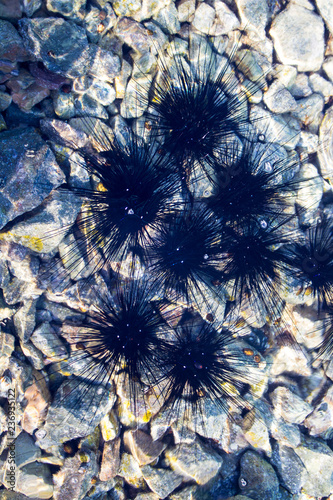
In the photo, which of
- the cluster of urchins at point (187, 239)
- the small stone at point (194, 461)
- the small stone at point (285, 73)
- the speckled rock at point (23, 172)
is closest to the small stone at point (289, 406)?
the cluster of urchins at point (187, 239)

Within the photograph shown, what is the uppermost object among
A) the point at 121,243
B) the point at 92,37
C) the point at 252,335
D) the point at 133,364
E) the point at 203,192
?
the point at 92,37

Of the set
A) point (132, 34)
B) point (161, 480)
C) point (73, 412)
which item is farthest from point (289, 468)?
point (132, 34)

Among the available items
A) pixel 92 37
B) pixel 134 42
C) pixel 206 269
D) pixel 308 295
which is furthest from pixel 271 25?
pixel 308 295

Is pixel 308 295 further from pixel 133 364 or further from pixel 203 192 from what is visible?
pixel 133 364

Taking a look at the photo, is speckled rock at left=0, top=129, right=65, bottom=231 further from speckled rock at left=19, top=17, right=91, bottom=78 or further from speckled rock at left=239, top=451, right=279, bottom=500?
speckled rock at left=239, top=451, right=279, bottom=500

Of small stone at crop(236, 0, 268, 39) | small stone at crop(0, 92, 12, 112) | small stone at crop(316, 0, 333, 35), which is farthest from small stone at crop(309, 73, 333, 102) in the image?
small stone at crop(0, 92, 12, 112)
